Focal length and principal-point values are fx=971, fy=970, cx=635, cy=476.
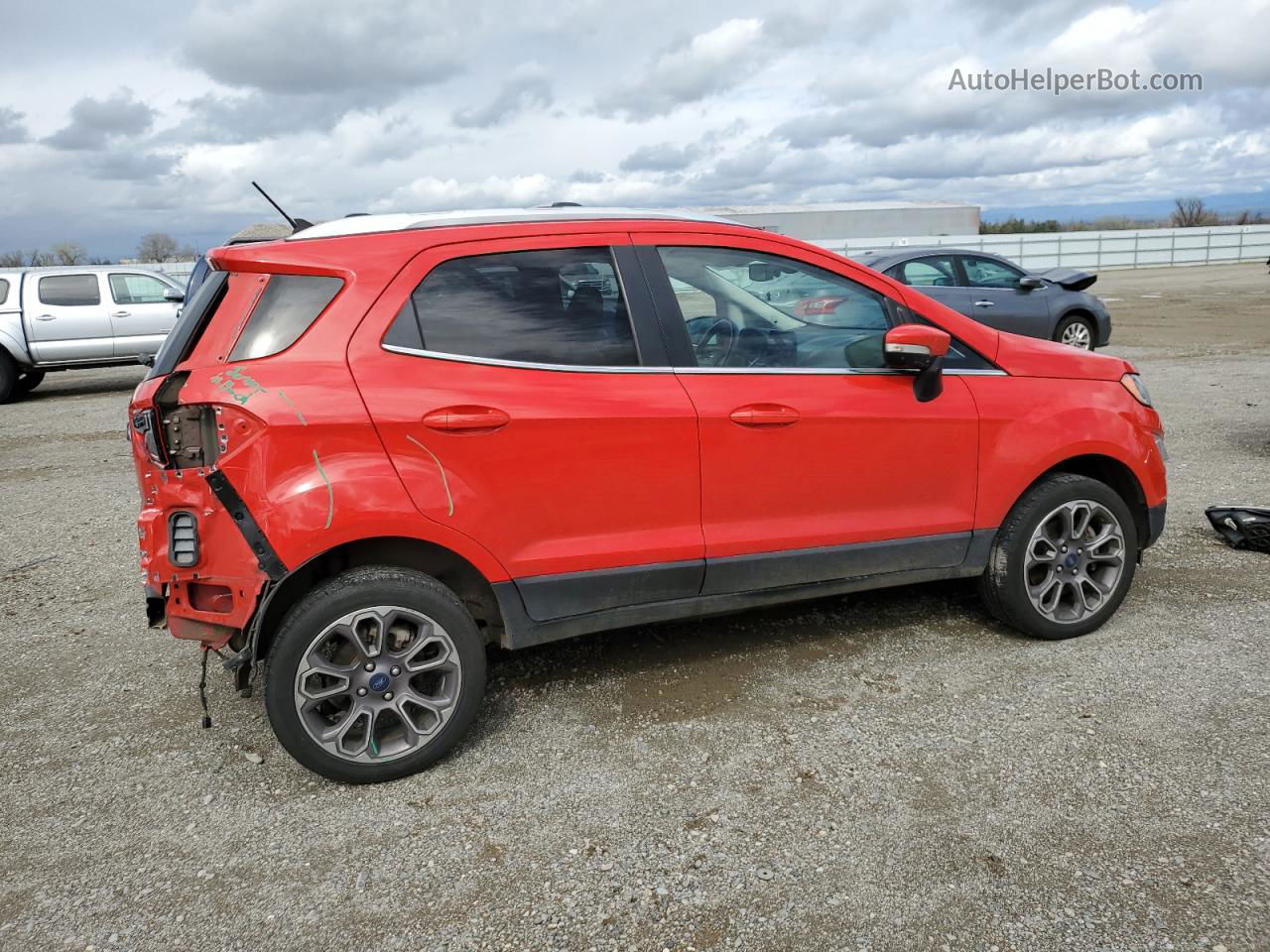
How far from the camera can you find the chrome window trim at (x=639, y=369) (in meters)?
3.17

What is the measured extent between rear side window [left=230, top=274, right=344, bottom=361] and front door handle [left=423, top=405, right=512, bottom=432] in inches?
19.8

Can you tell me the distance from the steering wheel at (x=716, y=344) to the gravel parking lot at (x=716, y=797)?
1.27 metres

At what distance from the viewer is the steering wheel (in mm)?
3518

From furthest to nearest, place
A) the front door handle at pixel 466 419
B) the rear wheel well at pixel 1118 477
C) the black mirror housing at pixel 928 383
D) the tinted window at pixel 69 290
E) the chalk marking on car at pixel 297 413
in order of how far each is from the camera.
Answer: the tinted window at pixel 69 290 < the rear wheel well at pixel 1118 477 < the black mirror housing at pixel 928 383 < the front door handle at pixel 466 419 < the chalk marking on car at pixel 297 413

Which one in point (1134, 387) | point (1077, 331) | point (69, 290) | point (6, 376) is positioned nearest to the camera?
point (1134, 387)

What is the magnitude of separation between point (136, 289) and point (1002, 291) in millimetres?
12380

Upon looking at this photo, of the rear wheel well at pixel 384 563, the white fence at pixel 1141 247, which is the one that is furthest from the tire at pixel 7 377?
the white fence at pixel 1141 247

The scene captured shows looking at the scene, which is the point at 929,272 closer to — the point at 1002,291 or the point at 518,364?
the point at 1002,291

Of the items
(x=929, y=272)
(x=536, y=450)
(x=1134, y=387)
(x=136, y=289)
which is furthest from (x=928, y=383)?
(x=136, y=289)

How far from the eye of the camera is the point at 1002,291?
1260 centimetres

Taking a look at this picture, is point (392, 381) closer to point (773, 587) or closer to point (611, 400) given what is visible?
point (611, 400)

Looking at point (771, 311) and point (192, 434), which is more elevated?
point (771, 311)

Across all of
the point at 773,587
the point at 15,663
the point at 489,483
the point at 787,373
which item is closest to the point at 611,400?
the point at 489,483

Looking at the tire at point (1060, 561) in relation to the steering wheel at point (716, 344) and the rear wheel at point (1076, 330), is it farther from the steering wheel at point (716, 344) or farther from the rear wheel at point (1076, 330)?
the rear wheel at point (1076, 330)
